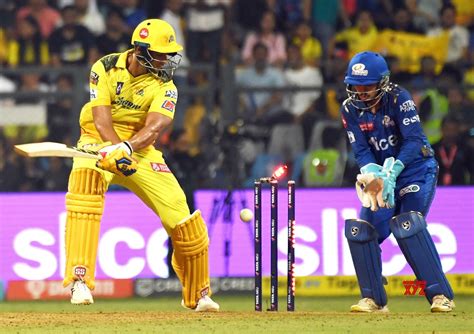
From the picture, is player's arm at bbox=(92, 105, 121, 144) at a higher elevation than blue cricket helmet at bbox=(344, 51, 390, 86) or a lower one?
lower

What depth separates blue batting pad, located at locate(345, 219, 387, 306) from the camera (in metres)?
9.72

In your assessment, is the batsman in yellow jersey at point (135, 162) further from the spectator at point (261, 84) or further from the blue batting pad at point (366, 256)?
the spectator at point (261, 84)

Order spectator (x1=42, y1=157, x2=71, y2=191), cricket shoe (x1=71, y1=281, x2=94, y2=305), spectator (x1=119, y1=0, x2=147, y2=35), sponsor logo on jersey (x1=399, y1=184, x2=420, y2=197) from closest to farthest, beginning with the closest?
cricket shoe (x1=71, y1=281, x2=94, y2=305) < sponsor logo on jersey (x1=399, y1=184, x2=420, y2=197) < spectator (x1=42, y1=157, x2=71, y2=191) < spectator (x1=119, y1=0, x2=147, y2=35)

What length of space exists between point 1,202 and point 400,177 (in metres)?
4.87

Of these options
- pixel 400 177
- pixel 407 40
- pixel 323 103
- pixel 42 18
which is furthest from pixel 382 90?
pixel 42 18

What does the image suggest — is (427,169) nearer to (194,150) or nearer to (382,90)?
(382,90)

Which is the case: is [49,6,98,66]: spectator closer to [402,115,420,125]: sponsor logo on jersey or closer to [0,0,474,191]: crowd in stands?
[0,0,474,191]: crowd in stands

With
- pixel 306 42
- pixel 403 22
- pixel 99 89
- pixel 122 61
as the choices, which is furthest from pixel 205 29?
pixel 99 89

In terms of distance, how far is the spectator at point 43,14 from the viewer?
16.0m

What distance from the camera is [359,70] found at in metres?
9.60

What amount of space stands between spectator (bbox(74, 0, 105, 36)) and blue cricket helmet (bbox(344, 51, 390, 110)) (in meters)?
6.85

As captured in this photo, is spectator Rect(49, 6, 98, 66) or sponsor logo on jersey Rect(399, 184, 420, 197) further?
spectator Rect(49, 6, 98, 66)

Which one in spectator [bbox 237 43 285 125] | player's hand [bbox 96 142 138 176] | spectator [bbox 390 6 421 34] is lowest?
player's hand [bbox 96 142 138 176]

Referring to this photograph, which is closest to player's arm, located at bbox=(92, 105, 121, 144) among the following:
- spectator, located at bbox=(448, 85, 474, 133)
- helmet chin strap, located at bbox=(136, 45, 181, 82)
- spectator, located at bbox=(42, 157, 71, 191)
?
helmet chin strap, located at bbox=(136, 45, 181, 82)
